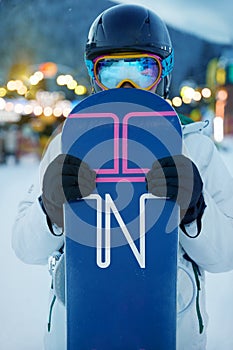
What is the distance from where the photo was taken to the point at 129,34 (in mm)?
1541

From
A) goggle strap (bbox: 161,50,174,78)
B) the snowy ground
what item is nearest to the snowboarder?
goggle strap (bbox: 161,50,174,78)

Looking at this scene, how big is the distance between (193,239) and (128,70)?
0.53m

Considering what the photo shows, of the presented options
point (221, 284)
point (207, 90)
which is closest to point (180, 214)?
point (221, 284)

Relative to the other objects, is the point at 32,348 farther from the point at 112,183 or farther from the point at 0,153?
the point at 0,153

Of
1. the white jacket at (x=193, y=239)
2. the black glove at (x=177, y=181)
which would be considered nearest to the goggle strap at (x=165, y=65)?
the white jacket at (x=193, y=239)

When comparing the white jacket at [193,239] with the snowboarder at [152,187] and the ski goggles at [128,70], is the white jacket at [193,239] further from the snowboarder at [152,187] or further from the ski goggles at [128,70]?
the ski goggles at [128,70]

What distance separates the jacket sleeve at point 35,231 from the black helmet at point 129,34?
0.32 metres

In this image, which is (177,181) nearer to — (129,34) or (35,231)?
(35,231)

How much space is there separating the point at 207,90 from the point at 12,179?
20.8 feet

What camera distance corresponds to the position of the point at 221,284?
2.96 meters

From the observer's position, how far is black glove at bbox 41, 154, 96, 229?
48.4 inches

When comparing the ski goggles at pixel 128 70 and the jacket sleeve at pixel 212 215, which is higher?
the ski goggles at pixel 128 70

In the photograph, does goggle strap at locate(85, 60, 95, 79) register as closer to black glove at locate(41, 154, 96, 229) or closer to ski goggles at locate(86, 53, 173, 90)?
ski goggles at locate(86, 53, 173, 90)

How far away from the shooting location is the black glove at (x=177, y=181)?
1.22 m
